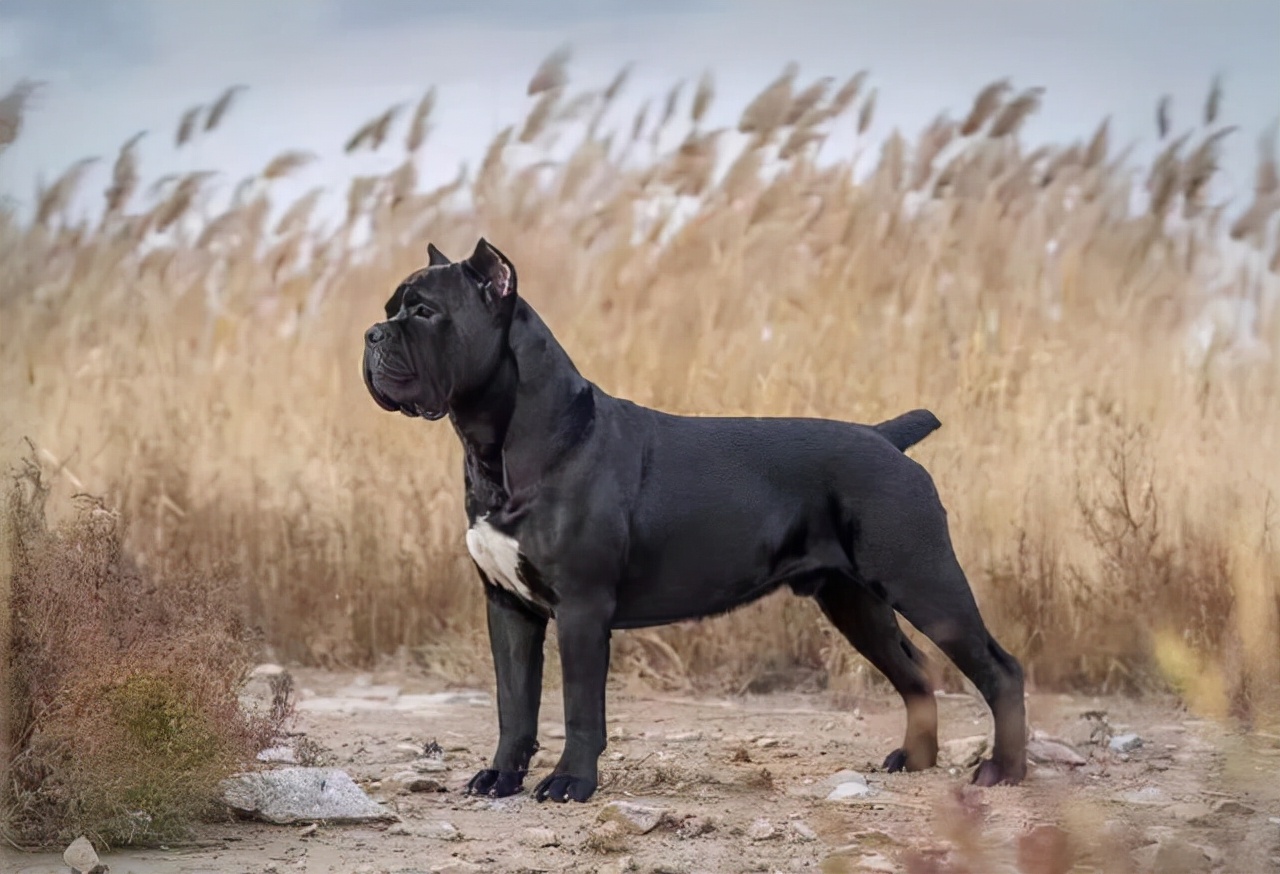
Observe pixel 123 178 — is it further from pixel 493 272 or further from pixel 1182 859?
pixel 1182 859

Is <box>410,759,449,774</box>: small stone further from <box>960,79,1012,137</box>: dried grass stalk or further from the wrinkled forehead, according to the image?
<box>960,79,1012,137</box>: dried grass stalk

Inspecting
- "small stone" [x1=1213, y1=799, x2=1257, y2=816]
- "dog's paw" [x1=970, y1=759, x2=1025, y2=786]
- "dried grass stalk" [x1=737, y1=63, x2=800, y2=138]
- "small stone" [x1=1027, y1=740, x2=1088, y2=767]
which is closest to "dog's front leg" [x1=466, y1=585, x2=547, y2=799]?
"dog's paw" [x1=970, y1=759, x2=1025, y2=786]

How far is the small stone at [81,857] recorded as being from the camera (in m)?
4.16

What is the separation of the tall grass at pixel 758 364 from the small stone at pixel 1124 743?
3.17 ft

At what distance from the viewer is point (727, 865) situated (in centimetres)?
439

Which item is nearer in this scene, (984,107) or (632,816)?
(632,816)

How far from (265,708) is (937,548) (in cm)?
289

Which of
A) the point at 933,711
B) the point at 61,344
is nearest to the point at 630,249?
the point at 61,344

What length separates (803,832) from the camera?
4684 mm

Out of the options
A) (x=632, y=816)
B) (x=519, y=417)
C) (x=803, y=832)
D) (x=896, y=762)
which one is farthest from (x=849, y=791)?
(x=519, y=417)

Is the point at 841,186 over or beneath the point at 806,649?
over

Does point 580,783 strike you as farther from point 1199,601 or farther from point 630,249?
point 630,249

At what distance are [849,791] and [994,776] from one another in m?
0.49

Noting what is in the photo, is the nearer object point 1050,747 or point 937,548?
point 937,548
